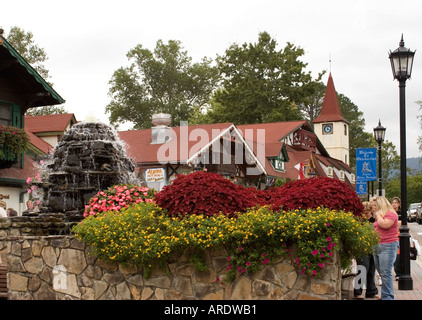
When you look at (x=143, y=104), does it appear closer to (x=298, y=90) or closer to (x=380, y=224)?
(x=298, y=90)

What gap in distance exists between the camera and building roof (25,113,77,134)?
36.4 meters

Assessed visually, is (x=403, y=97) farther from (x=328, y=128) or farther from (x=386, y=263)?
(x=328, y=128)

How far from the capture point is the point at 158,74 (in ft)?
242

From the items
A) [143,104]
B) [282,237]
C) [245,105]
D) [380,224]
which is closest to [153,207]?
[282,237]

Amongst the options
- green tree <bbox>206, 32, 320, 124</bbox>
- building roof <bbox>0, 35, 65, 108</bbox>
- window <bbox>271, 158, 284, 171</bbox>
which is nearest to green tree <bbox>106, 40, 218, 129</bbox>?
green tree <bbox>206, 32, 320, 124</bbox>

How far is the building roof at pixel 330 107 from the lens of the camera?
79000mm

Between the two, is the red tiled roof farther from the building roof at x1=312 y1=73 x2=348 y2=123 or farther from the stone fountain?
the building roof at x1=312 y1=73 x2=348 y2=123

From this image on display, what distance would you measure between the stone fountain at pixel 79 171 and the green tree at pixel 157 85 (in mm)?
57643

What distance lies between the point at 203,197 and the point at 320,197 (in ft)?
5.48

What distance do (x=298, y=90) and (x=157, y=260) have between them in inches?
1913

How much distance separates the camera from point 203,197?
902 centimetres

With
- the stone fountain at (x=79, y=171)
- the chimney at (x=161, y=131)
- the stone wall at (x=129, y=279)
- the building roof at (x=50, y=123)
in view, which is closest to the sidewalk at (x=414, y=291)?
the stone wall at (x=129, y=279)

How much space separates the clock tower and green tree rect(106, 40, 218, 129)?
15873 millimetres

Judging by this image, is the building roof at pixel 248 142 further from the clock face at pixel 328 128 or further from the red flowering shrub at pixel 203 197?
the red flowering shrub at pixel 203 197
